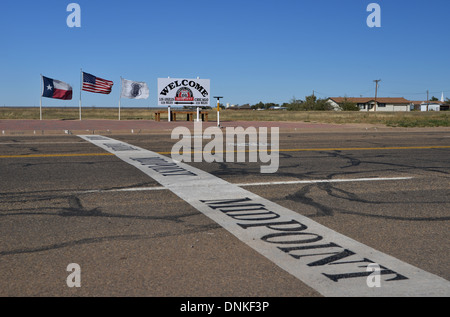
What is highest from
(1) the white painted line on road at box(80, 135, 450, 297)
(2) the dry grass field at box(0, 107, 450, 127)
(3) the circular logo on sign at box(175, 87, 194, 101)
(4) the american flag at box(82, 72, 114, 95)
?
(4) the american flag at box(82, 72, 114, 95)

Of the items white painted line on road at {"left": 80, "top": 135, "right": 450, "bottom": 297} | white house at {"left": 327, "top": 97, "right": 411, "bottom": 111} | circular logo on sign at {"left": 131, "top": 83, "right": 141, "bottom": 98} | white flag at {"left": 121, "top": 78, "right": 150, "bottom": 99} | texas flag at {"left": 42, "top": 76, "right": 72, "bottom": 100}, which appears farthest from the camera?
white house at {"left": 327, "top": 97, "right": 411, "bottom": 111}

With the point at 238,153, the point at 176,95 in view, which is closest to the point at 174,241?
the point at 238,153

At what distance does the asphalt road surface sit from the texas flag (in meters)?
23.1

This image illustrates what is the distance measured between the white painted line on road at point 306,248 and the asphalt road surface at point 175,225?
0.37 feet

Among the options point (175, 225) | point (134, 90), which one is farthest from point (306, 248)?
point (134, 90)

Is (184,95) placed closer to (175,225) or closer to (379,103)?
(175,225)

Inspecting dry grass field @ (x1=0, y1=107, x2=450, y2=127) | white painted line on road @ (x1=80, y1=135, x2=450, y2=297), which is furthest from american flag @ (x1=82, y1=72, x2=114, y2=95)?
white painted line on road @ (x1=80, y1=135, x2=450, y2=297)

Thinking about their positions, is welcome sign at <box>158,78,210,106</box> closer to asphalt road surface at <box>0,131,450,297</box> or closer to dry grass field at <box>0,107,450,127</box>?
dry grass field at <box>0,107,450,127</box>

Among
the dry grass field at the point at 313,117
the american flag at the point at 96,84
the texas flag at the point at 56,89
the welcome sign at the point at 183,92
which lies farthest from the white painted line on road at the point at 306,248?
the texas flag at the point at 56,89

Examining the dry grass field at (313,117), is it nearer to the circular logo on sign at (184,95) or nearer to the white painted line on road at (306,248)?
the circular logo on sign at (184,95)

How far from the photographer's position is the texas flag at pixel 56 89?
30.0 m

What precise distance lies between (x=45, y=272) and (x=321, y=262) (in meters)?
2.29

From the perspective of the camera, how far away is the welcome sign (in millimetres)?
31531
